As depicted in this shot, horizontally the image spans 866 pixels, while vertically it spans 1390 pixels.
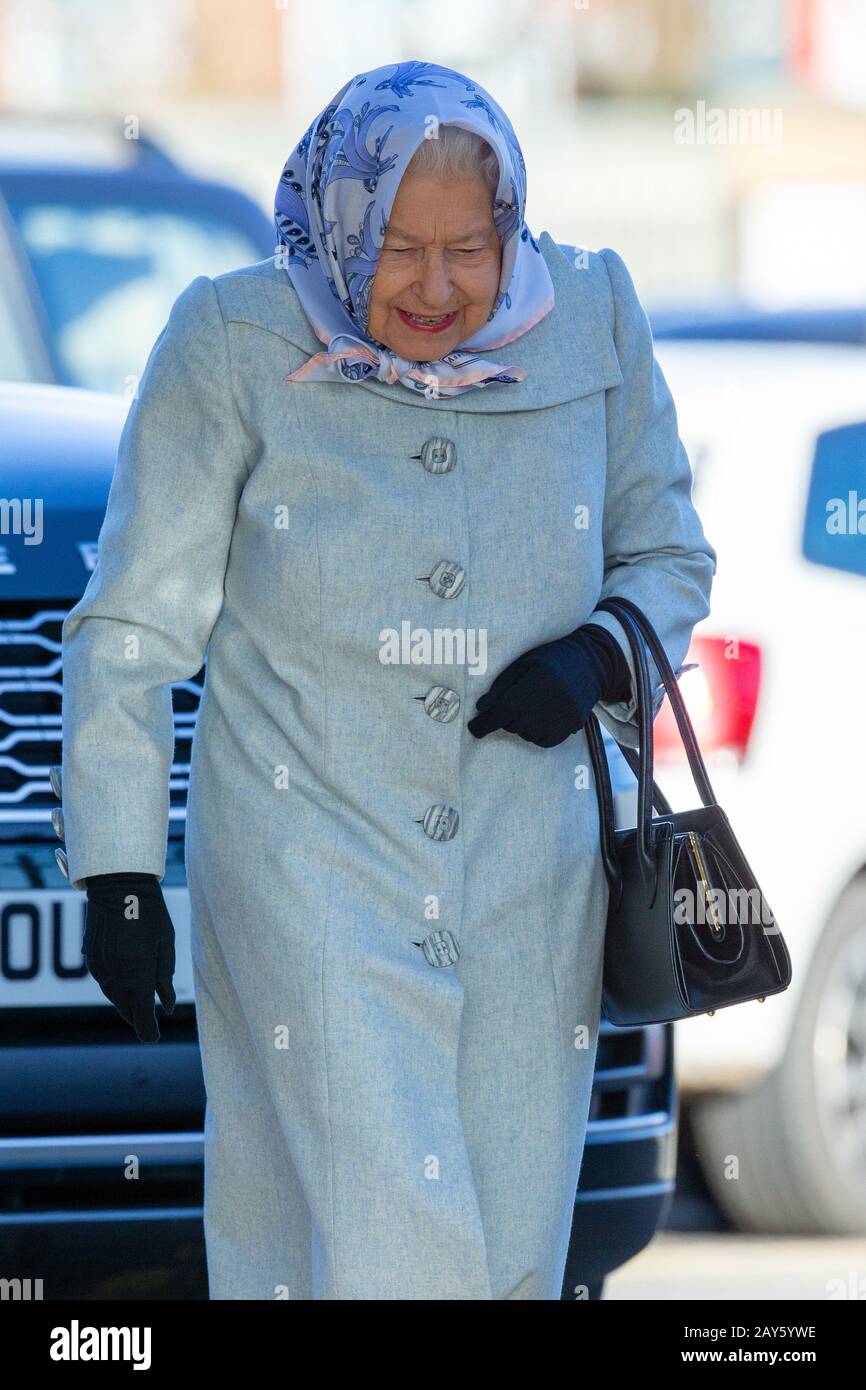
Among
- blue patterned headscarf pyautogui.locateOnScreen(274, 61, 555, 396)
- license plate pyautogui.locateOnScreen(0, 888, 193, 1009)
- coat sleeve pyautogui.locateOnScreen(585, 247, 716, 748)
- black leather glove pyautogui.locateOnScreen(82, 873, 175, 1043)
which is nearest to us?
blue patterned headscarf pyautogui.locateOnScreen(274, 61, 555, 396)

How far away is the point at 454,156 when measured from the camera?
2471mm

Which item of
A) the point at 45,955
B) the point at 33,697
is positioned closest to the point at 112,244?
the point at 33,697

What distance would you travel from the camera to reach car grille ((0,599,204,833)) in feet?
10.9

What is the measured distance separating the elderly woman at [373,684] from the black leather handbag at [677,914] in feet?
0.17

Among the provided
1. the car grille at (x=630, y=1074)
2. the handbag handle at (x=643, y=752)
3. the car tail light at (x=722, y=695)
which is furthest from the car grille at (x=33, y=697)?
the car tail light at (x=722, y=695)

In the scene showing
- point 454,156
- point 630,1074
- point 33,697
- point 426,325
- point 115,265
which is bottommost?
point 630,1074

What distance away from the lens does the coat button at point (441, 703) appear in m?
2.55

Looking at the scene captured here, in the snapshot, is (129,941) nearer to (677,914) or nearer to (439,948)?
(439,948)

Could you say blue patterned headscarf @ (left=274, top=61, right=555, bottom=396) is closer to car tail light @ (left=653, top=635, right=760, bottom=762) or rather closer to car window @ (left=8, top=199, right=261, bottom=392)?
car tail light @ (left=653, top=635, right=760, bottom=762)

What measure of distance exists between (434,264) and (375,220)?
8 centimetres

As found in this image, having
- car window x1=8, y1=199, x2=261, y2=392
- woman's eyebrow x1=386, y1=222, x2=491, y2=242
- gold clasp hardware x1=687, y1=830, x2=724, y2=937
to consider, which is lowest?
gold clasp hardware x1=687, y1=830, x2=724, y2=937

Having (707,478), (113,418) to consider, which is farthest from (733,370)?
(113,418)

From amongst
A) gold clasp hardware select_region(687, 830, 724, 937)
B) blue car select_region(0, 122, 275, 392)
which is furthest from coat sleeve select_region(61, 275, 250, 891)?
blue car select_region(0, 122, 275, 392)

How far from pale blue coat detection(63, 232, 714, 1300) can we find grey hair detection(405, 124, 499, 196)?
224 mm
